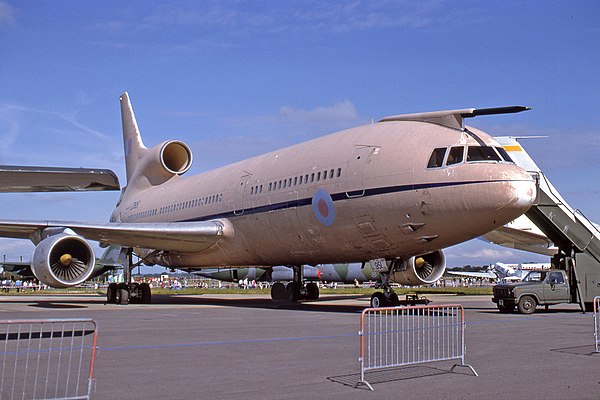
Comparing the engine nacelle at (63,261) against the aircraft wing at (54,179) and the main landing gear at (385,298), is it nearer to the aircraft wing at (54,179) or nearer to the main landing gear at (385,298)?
the main landing gear at (385,298)

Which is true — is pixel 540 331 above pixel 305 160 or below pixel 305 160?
below

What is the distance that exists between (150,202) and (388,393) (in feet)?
81.7

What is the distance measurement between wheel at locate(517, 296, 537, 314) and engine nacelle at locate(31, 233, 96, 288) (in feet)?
41.9

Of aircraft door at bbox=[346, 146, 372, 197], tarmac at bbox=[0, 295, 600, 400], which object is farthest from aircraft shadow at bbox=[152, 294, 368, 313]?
tarmac at bbox=[0, 295, 600, 400]

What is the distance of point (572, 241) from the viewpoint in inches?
832

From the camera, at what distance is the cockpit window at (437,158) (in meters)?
16.2

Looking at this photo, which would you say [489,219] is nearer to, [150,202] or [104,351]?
[104,351]

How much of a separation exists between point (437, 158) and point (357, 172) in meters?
2.24

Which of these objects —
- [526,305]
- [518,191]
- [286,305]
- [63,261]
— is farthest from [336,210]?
[63,261]

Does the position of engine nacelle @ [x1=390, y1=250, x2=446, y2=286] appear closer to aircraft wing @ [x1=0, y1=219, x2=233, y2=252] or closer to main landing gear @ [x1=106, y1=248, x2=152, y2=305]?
aircraft wing @ [x1=0, y1=219, x2=233, y2=252]

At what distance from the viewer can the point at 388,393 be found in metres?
7.06

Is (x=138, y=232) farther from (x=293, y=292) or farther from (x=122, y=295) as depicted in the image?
(x=293, y=292)

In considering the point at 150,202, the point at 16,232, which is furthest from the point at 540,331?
the point at 150,202

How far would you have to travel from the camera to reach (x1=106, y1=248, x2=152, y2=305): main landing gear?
25688 millimetres
